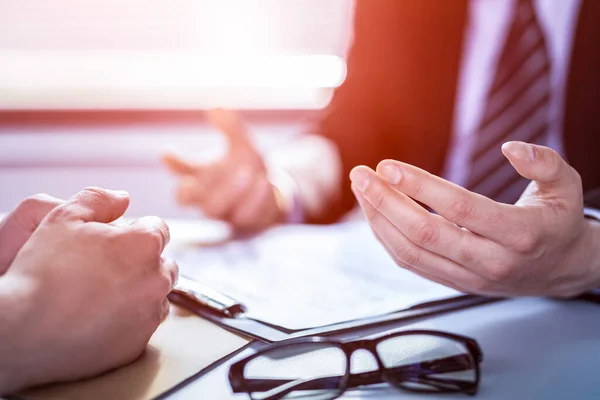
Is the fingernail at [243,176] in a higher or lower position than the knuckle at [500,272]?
lower

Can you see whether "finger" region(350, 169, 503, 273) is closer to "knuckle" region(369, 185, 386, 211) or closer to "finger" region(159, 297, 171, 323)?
"knuckle" region(369, 185, 386, 211)

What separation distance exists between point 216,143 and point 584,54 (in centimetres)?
122

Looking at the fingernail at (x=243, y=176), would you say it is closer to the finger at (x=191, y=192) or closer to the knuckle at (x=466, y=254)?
the finger at (x=191, y=192)

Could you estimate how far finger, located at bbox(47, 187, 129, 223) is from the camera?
43cm

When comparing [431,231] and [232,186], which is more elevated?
[431,231]

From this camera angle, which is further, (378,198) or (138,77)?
(138,77)

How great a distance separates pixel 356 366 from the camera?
0.43 metres

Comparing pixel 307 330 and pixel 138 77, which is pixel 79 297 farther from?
pixel 138 77

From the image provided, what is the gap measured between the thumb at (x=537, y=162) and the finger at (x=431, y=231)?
71mm

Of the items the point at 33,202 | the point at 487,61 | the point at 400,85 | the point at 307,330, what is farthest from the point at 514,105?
the point at 33,202

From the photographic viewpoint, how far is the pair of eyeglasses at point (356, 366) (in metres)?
0.39

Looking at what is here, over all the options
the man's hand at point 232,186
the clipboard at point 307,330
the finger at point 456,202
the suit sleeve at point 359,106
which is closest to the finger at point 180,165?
the man's hand at point 232,186

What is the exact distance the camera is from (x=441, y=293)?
23.1 inches

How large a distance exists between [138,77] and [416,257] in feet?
4.82
